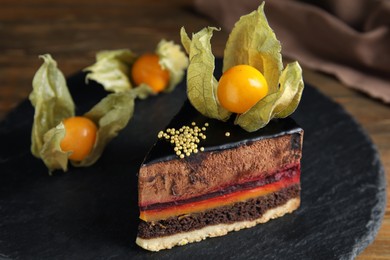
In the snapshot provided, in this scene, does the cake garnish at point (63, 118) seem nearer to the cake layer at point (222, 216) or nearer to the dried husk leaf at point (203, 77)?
the dried husk leaf at point (203, 77)

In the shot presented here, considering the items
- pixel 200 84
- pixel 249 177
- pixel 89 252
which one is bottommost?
pixel 89 252

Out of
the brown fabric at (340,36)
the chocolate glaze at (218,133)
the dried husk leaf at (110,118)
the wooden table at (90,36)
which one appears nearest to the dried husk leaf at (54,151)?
the dried husk leaf at (110,118)

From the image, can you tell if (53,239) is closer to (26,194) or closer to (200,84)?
(26,194)

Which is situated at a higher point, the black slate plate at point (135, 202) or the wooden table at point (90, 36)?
the wooden table at point (90, 36)

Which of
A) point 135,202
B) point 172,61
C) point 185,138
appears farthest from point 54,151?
point 172,61

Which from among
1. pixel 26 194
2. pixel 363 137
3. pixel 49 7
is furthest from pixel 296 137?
pixel 49 7

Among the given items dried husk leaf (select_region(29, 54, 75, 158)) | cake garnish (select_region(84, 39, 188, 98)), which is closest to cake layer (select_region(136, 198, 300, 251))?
dried husk leaf (select_region(29, 54, 75, 158))

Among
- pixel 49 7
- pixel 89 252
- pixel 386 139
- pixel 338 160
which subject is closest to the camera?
pixel 89 252
